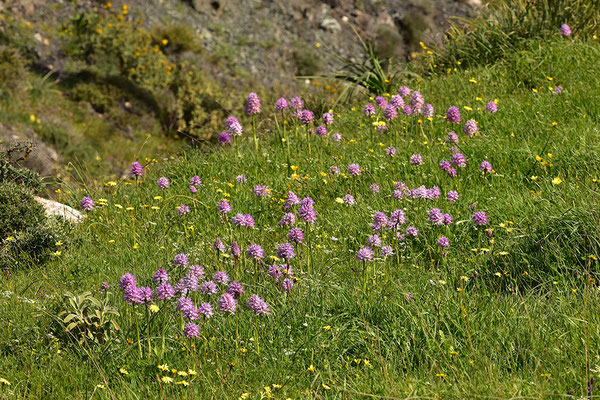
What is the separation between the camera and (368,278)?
379 centimetres

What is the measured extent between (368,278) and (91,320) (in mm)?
1586

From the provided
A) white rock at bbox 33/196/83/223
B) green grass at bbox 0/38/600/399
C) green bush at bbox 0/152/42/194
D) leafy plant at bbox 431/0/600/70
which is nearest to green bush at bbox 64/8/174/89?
leafy plant at bbox 431/0/600/70

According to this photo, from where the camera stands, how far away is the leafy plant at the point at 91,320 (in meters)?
3.24

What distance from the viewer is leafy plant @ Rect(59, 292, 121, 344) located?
10.6ft

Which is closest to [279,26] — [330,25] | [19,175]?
[330,25]

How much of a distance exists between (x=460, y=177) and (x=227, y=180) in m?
2.10

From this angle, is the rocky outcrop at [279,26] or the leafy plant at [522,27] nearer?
the leafy plant at [522,27]

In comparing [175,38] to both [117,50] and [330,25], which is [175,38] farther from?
[330,25]

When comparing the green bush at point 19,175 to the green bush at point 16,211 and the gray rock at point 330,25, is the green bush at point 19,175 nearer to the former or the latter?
the green bush at point 16,211

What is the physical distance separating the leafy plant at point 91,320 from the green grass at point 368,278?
63 mm

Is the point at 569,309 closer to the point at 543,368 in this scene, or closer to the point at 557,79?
the point at 543,368

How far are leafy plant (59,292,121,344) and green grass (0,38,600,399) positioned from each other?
0.06 m

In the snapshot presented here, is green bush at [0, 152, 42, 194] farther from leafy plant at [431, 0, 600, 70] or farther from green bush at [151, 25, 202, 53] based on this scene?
green bush at [151, 25, 202, 53]

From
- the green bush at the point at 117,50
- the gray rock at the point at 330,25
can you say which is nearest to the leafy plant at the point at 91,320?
the green bush at the point at 117,50
